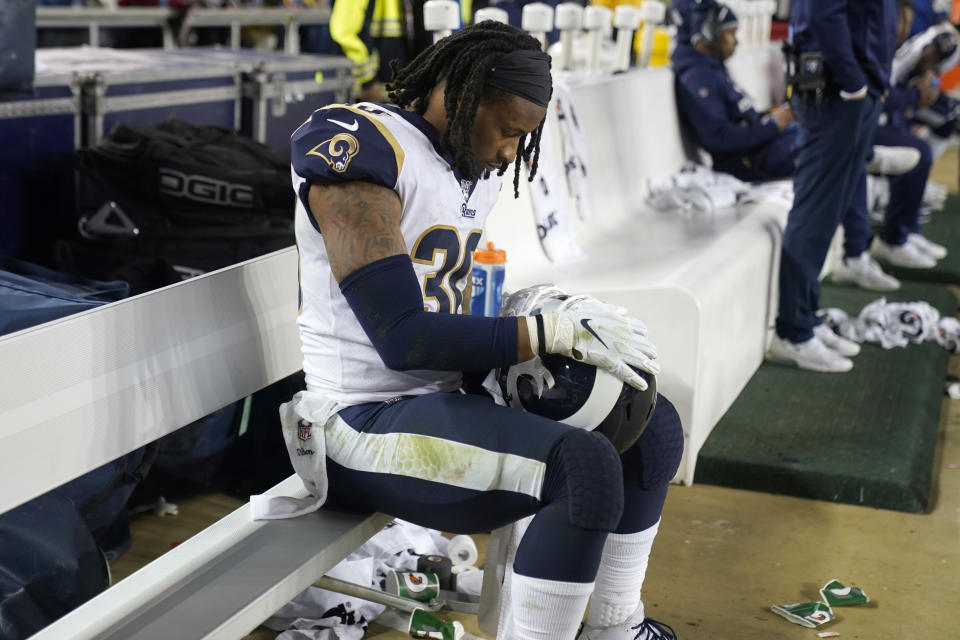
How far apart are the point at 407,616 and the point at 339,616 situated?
0.50ft

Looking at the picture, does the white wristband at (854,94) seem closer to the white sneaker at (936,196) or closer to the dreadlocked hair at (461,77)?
the dreadlocked hair at (461,77)

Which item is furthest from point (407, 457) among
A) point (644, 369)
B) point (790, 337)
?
point (790, 337)

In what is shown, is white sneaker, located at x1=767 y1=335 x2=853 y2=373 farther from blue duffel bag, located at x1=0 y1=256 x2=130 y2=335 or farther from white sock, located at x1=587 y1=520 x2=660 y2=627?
blue duffel bag, located at x1=0 y1=256 x2=130 y2=335

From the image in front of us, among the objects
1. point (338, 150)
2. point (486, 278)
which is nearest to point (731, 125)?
A: point (486, 278)

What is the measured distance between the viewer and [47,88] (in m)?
4.27

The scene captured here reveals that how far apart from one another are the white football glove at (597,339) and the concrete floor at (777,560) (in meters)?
0.82

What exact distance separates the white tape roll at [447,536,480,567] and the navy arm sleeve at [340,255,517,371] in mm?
1025

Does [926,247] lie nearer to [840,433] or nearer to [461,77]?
[840,433]

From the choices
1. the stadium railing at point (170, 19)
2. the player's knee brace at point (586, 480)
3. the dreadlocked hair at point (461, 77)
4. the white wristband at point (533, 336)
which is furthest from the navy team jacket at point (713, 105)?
the stadium railing at point (170, 19)

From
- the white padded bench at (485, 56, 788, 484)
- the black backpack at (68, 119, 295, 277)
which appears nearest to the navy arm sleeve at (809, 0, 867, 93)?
the white padded bench at (485, 56, 788, 484)

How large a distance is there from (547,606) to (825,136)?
2933mm

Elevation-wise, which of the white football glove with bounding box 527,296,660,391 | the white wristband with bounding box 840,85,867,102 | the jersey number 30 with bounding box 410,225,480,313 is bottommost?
the white football glove with bounding box 527,296,660,391

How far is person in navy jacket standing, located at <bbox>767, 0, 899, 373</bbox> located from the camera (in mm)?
4098

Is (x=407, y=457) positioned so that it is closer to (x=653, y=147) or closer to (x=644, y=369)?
(x=644, y=369)
